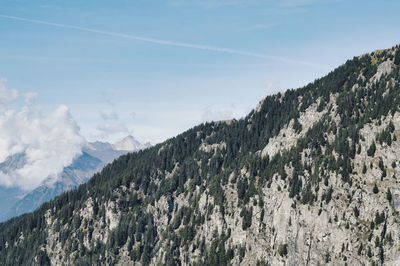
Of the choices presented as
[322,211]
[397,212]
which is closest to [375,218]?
[397,212]

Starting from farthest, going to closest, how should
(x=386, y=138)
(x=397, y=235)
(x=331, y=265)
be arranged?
(x=386, y=138), (x=331, y=265), (x=397, y=235)

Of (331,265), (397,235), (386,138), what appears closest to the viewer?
(397,235)

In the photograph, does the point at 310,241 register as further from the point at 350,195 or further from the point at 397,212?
the point at 397,212

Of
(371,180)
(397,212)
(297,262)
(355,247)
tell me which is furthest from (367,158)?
(297,262)

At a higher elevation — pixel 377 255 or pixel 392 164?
pixel 392 164

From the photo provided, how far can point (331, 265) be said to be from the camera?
185 metres

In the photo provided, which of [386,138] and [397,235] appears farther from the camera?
[386,138]

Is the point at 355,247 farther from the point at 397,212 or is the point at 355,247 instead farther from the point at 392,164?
the point at 392,164

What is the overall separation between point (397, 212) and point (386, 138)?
4023 cm

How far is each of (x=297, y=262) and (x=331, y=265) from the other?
1846cm

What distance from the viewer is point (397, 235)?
172625mm

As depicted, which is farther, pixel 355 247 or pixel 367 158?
pixel 367 158

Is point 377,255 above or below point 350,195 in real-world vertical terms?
below

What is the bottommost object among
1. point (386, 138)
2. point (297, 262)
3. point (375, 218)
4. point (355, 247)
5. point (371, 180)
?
point (297, 262)
